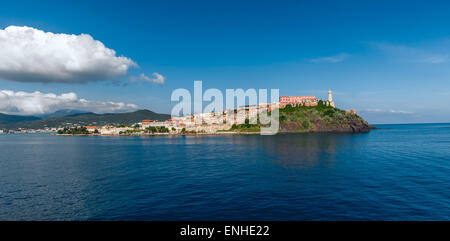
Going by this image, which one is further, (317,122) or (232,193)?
(317,122)

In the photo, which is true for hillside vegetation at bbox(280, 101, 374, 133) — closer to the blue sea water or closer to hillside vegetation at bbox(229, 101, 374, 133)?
hillside vegetation at bbox(229, 101, 374, 133)

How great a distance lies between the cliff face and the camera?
170 metres

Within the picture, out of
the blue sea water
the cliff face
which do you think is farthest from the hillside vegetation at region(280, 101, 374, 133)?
the blue sea water

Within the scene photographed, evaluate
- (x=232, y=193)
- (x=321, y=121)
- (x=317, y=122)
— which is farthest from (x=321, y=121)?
(x=232, y=193)

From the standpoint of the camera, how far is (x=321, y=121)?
17538cm

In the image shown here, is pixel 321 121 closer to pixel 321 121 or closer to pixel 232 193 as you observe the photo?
pixel 321 121

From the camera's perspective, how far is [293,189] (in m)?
27.0

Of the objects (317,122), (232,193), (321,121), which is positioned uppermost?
(321,121)

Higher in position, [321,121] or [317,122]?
[321,121]

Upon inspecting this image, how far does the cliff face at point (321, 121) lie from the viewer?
6698 inches

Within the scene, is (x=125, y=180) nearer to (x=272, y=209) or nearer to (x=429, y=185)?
(x=272, y=209)
